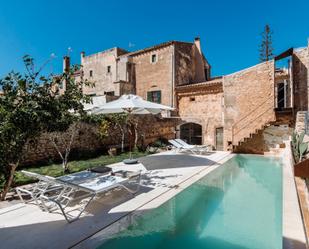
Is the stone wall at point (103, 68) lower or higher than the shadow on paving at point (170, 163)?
higher

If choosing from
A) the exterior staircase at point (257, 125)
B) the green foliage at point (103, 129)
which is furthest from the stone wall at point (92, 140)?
the exterior staircase at point (257, 125)

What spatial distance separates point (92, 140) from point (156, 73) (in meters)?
10.4

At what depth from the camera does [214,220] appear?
4848 mm

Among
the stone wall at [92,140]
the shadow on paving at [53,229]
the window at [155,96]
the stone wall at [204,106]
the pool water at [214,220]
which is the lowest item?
the pool water at [214,220]

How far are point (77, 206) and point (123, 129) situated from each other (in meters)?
9.64

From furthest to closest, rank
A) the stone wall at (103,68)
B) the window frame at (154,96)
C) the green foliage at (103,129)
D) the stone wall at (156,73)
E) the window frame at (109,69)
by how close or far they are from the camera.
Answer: the window frame at (109,69), the stone wall at (103,68), the window frame at (154,96), the stone wall at (156,73), the green foliage at (103,129)

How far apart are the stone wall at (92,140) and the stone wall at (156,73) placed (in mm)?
3078

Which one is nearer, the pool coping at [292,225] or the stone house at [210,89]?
the pool coping at [292,225]

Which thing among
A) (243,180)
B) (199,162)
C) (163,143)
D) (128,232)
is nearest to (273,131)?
(163,143)

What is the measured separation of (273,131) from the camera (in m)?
18.0

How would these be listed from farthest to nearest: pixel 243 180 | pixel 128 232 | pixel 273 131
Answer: pixel 273 131
pixel 243 180
pixel 128 232

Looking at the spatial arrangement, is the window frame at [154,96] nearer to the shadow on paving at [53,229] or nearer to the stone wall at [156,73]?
the stone wall at [156,73]

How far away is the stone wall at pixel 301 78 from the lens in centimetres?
1357

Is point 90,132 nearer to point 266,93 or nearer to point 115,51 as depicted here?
point 266,93
